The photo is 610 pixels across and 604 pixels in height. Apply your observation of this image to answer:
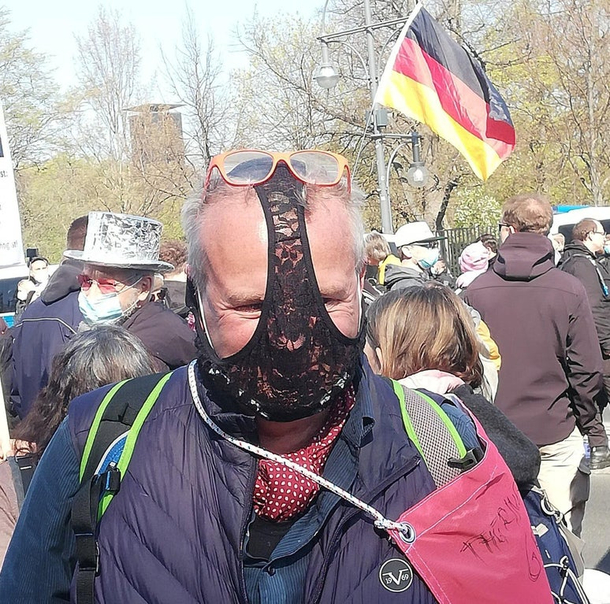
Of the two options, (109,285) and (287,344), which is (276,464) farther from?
(109,285)

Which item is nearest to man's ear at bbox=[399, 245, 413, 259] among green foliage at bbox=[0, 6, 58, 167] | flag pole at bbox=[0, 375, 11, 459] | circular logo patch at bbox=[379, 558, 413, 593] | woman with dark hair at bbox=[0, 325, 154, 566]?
flag pole at bbox=[0, 375, 11, 459]

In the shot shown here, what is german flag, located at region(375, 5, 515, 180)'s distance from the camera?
23.7 feet

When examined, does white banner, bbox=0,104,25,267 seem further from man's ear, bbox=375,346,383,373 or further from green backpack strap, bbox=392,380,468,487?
green backpack strap, bbox=392,380,468,487

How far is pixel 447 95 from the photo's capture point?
748 centimetres

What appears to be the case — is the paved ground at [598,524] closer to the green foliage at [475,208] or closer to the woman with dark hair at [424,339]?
the woman with dark hair at [424,339]

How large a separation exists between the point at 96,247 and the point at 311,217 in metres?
3.07

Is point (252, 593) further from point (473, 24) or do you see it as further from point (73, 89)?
point (73, 89)

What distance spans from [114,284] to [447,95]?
4.02 m

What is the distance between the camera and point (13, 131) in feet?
90.4

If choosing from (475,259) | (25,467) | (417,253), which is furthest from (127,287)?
(475,259)

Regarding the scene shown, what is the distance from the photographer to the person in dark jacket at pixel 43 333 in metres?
4.48

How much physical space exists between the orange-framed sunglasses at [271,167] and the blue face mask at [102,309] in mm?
2798

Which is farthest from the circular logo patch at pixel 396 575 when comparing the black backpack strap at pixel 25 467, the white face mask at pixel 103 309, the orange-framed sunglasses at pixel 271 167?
the white face mask at pixel 103 309

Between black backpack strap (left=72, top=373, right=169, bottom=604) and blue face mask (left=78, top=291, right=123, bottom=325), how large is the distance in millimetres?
2629
